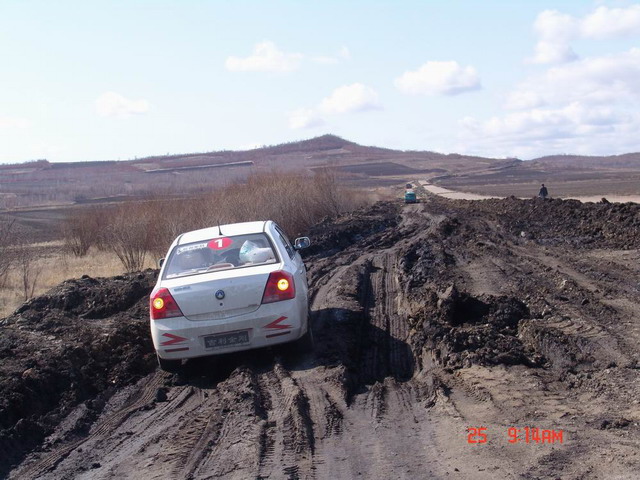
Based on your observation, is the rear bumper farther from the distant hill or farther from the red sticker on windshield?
the distant hill

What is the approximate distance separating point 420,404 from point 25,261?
16.6 meters

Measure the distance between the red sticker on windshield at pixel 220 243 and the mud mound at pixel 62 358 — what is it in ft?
5.44

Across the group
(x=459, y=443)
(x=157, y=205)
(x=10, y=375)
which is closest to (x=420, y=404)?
(x=459, y=443)

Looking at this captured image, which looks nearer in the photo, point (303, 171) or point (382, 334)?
point (382, 334)

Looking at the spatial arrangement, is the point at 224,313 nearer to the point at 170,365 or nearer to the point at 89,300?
the point at 170,365

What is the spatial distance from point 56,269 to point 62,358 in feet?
66.8

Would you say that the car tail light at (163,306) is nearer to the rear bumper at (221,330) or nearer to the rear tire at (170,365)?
the rear bumper at (221,330)

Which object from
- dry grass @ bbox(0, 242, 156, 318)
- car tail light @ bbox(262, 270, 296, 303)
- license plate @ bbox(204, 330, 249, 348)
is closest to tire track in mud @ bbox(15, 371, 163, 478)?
license plate @ bbox(204, 330, 249, 348)

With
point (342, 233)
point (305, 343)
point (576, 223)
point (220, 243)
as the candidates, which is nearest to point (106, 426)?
point (305, 343)

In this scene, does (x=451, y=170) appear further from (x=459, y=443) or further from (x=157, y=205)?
(x=459, y=443)

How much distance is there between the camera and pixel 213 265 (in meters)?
9.52

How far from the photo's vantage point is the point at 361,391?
766 cm

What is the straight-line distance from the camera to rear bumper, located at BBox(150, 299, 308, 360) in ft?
28.4

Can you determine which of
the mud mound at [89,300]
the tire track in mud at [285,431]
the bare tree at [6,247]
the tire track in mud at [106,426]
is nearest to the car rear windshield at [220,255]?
the tire track in mud at [106,426]
